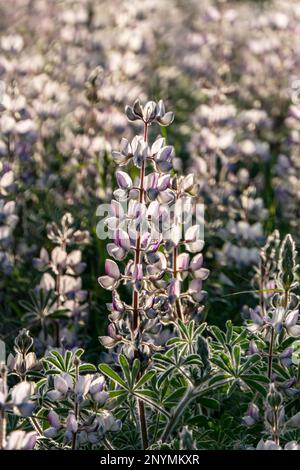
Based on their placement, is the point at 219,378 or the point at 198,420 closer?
the point at 219,378

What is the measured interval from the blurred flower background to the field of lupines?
1 cm

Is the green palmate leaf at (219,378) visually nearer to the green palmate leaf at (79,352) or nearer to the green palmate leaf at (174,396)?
the green palmate leaf at (174,396)

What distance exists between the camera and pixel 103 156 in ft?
13.9

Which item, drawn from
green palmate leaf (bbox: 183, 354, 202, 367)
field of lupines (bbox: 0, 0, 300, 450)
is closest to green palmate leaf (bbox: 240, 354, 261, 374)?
field of lupines (bbox: 0, 0, 300, 450)

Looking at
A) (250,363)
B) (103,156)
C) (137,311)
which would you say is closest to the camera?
(250,363)

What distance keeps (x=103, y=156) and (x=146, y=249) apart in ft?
6.07

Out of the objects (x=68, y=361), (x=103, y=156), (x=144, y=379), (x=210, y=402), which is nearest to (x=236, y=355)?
(x=210, y=402)

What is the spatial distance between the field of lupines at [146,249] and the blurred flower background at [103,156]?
1 centimetres

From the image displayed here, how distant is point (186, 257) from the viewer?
2.67 m

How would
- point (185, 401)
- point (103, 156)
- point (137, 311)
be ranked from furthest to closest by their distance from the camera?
point (103, 156), point (137, 311), point (185, 401)

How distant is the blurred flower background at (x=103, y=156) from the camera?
355cm

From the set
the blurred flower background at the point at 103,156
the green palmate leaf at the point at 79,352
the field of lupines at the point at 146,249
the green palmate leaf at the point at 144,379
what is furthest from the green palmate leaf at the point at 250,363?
the blurred flower background at the point at 103,156

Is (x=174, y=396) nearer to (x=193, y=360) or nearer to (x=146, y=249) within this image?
(x=193, y=360)

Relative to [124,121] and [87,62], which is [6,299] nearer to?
[124,121]
